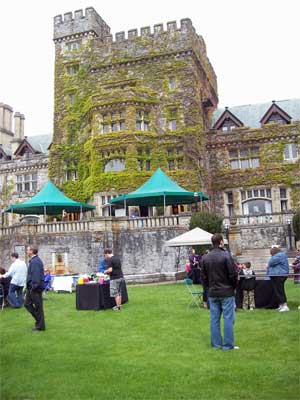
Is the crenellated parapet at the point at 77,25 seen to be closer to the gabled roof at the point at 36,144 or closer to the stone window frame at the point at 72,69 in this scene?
the stone window frame at the point at 72,69

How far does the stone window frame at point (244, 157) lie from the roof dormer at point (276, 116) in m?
2.45

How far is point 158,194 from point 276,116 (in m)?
14.8

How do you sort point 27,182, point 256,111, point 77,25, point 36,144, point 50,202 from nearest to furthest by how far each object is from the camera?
point 50,202, point 77,25, point 256,111, point 27,182, point 36,144

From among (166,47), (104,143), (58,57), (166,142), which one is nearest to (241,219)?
(166,142)

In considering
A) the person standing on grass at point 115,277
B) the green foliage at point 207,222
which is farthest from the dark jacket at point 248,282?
the green foliage at point 207,222

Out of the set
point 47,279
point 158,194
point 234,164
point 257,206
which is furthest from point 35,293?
point 234,164

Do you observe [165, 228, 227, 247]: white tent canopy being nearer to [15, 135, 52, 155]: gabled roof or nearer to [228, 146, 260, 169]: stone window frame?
[228, 146, 260, 169]: stone window frame

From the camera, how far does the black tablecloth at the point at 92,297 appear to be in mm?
12555

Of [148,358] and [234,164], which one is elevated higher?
[234,164]

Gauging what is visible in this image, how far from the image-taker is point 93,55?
3741 cm

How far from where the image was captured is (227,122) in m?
36.9

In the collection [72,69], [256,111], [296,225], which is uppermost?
[72,69]

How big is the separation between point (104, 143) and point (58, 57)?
34.8 feet

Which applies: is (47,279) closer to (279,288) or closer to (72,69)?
(279,288)
